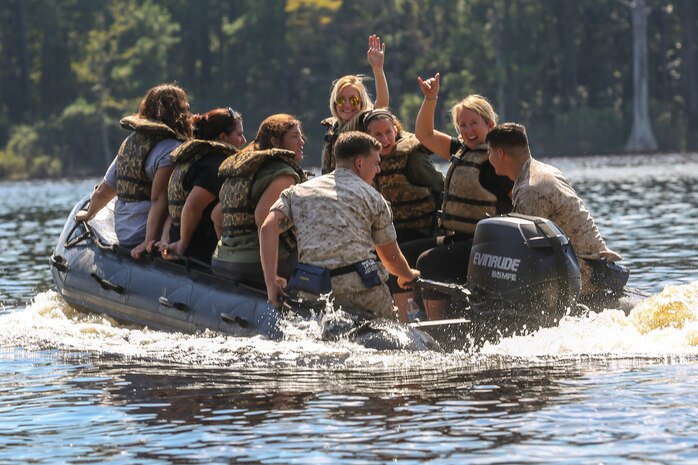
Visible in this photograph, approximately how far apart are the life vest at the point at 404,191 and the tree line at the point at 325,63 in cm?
4397

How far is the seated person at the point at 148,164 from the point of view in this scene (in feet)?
33.0

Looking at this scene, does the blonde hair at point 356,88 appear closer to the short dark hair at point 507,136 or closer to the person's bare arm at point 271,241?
the short dark hair at point 507,136

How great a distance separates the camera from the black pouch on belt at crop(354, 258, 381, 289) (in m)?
8.19

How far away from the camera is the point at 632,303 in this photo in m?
8.96

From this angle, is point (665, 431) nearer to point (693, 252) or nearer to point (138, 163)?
point (138, 163)

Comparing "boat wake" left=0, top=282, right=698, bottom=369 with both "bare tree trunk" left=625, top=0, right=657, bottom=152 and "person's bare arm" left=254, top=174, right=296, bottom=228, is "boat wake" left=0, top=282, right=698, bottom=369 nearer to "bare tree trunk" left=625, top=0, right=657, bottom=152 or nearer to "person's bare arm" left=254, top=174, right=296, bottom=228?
"person's bare arm" left=254, top=174, right=296, bottom=228

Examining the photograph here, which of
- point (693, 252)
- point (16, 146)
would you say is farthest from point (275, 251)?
point (16, 146)

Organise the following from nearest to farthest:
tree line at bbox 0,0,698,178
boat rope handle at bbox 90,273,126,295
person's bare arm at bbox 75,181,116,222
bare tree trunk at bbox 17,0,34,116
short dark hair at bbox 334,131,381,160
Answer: short dark hair at bbox 334,131,381,160, boat rope handle at bbox 90,273,126,295, person's bare arm at bbox 75,181,116,222, tree line at bbox 0,0,698,178, bare tree trunk at bbox 17,0,34,116

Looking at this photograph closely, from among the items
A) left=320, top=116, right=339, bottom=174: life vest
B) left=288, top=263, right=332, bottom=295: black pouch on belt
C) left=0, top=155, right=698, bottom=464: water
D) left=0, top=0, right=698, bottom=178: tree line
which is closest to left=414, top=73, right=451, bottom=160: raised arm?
left=320, top=116, right=339, bottom=174: life vest

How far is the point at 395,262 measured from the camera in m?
8.23

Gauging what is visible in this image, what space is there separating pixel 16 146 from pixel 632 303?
48.9m

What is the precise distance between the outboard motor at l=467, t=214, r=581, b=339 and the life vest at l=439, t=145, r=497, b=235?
0.77 meters

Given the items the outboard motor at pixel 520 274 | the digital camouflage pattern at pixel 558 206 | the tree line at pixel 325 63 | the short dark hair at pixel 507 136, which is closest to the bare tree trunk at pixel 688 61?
the tree line at pixel 325 63

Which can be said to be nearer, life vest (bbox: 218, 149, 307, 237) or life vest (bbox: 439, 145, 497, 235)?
life vest (bbox: 218, 149, 307, 237)
